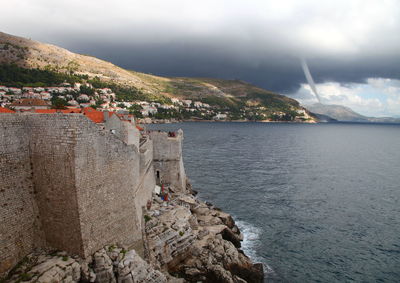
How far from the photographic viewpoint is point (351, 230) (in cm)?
3197

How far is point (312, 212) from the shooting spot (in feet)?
122

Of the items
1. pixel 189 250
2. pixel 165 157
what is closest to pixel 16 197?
pixel 189 250

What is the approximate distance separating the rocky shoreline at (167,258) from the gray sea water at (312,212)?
422cm

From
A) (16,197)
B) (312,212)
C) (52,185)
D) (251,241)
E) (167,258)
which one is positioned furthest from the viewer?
(312,212)

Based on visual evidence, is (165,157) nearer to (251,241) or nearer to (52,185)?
(251,241)

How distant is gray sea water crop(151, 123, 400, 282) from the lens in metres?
25.2

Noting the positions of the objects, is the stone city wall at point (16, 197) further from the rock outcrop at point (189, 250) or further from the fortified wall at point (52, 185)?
the rock outcrop at point (189, 250)

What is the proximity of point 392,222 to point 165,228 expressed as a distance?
29.4m

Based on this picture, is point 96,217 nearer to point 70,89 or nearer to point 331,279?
point 331,279

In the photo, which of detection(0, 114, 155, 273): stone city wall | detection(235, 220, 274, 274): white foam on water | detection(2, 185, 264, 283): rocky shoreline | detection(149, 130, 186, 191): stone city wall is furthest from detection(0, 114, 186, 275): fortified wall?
detection(149, 130, 186, 191): stone city wall

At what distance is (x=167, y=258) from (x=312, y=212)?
25171 millimetres

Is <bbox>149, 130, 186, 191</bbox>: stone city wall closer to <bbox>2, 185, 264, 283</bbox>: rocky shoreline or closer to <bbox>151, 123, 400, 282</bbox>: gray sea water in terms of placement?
<bbox>2, 185, 264, 283</bbox>: rocky shoreline

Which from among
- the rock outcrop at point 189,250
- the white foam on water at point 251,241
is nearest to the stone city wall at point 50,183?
the rock outcrop at point 189,250

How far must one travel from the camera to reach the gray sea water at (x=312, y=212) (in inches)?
991
